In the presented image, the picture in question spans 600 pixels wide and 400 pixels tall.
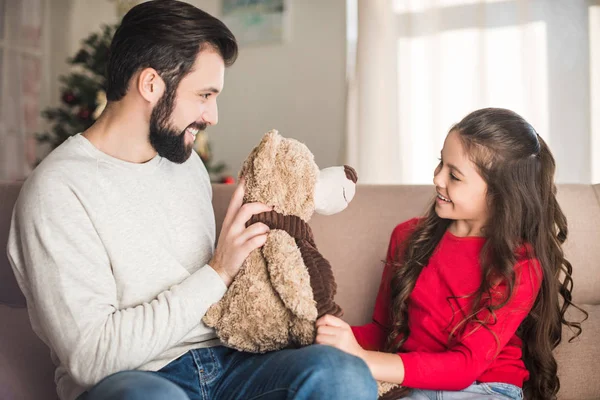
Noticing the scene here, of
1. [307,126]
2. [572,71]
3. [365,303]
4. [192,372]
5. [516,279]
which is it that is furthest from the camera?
[307,126]

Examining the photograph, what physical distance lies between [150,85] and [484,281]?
2.83ft

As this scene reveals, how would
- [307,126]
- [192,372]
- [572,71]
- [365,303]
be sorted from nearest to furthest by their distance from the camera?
[192,372]
[365,303]
[572,71]
[307,126]

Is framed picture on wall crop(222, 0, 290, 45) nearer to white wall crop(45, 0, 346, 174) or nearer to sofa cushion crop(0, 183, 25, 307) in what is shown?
white wall crop(45, 0, 346, 174)

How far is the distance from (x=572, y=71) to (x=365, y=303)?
1.81 meters

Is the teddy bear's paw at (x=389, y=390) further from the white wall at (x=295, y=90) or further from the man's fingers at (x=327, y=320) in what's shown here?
the white wall at (x=295, y=90)

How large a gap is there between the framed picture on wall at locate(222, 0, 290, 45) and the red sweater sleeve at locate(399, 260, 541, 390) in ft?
8.98

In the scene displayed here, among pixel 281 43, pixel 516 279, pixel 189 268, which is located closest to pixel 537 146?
pixel 516 279

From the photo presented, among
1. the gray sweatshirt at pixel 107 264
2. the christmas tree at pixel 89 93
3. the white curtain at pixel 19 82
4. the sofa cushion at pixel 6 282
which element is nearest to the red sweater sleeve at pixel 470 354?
the gray sweatshirt at pixel 107 264

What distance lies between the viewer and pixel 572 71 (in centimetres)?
271

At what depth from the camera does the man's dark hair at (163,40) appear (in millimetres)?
1190

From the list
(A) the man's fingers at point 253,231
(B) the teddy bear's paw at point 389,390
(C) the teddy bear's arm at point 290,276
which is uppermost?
(A) the man's fingers at point 253,231

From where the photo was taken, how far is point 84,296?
3.36ft

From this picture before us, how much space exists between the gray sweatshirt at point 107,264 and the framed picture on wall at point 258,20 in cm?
258

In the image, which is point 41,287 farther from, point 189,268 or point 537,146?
point 537,146
